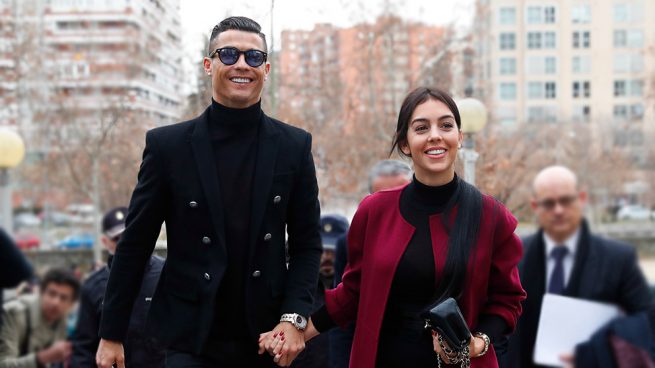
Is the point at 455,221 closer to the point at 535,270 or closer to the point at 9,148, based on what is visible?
the point at 535,270

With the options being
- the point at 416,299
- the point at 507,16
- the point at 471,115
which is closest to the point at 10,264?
the point at 416,299

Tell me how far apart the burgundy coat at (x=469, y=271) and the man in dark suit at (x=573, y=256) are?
119mm

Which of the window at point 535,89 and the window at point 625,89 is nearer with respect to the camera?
the window at point 625,89

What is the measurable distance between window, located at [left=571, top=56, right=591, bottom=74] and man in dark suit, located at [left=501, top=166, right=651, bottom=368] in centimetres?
5758

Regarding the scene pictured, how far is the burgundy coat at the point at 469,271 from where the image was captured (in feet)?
11.6

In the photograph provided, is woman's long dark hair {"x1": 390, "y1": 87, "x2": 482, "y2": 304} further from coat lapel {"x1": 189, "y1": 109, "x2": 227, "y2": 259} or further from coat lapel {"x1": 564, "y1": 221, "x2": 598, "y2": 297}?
coat lapel {"x1": 189, "y1": 109, "x2": 227, "y2": 259}

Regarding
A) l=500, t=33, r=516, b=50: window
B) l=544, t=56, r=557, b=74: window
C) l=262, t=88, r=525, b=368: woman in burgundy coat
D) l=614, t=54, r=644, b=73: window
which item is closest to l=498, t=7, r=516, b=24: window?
l=500, t=33, r=516, b=50: window

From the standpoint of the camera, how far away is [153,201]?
3.75 meters

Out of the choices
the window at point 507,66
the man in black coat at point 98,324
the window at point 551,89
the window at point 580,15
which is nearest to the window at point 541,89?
the window at point 551,89

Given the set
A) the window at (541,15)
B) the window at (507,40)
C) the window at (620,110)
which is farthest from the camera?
the window at (620,110)

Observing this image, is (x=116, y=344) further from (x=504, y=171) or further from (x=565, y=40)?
(x=565, y=40)

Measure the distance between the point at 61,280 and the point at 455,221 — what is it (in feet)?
8.97

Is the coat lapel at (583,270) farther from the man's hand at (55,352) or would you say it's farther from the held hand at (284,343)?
the man's hand at (55,352)

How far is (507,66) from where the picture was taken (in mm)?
59625
